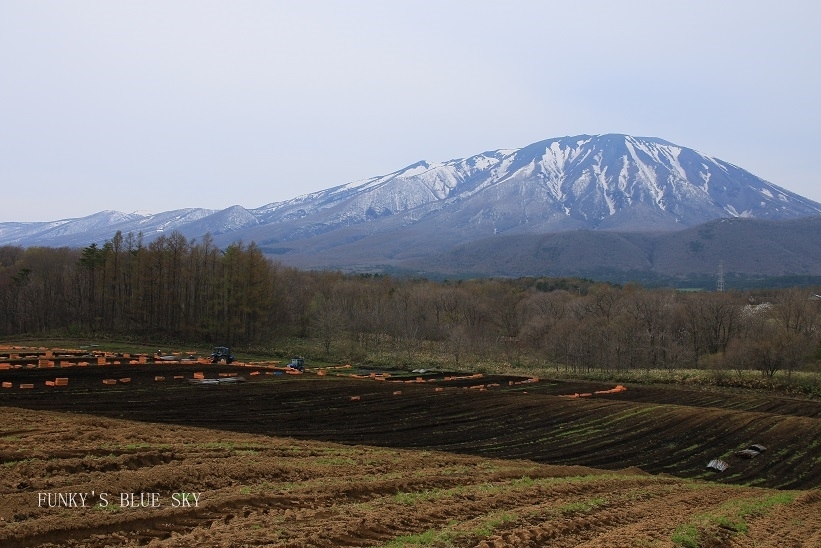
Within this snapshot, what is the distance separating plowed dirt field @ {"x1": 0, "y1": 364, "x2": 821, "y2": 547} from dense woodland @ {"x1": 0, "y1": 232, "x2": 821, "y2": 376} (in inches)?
1284

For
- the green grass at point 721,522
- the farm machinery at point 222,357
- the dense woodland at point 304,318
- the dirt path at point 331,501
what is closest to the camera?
the dirt path at point 331,501

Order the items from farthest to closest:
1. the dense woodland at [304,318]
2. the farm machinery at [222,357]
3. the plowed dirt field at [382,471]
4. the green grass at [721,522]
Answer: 1. the dense woodland at [304,318]
2. the farm machinery at [222,357]
3. the green grass at [721,522]
4. the plowed dirt field at [382,471]

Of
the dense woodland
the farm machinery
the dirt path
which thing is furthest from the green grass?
the dense woodland

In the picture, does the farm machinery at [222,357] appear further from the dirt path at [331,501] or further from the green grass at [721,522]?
the green grass at [721,522]

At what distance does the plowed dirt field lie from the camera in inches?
446

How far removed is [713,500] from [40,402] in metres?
29.2

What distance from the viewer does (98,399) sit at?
33.3 metres

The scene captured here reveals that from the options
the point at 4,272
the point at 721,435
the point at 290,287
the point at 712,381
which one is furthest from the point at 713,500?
the point at 4,272

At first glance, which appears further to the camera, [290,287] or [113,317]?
[290,287]

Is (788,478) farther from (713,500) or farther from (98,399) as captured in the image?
(98,399)

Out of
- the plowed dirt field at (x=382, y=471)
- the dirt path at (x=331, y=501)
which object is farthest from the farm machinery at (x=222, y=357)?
the dirt path at (x=331, y=501)

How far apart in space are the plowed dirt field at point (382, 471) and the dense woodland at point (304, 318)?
32623 mm

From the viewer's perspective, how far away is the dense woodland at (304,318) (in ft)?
246

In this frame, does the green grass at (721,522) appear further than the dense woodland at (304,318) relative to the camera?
No
